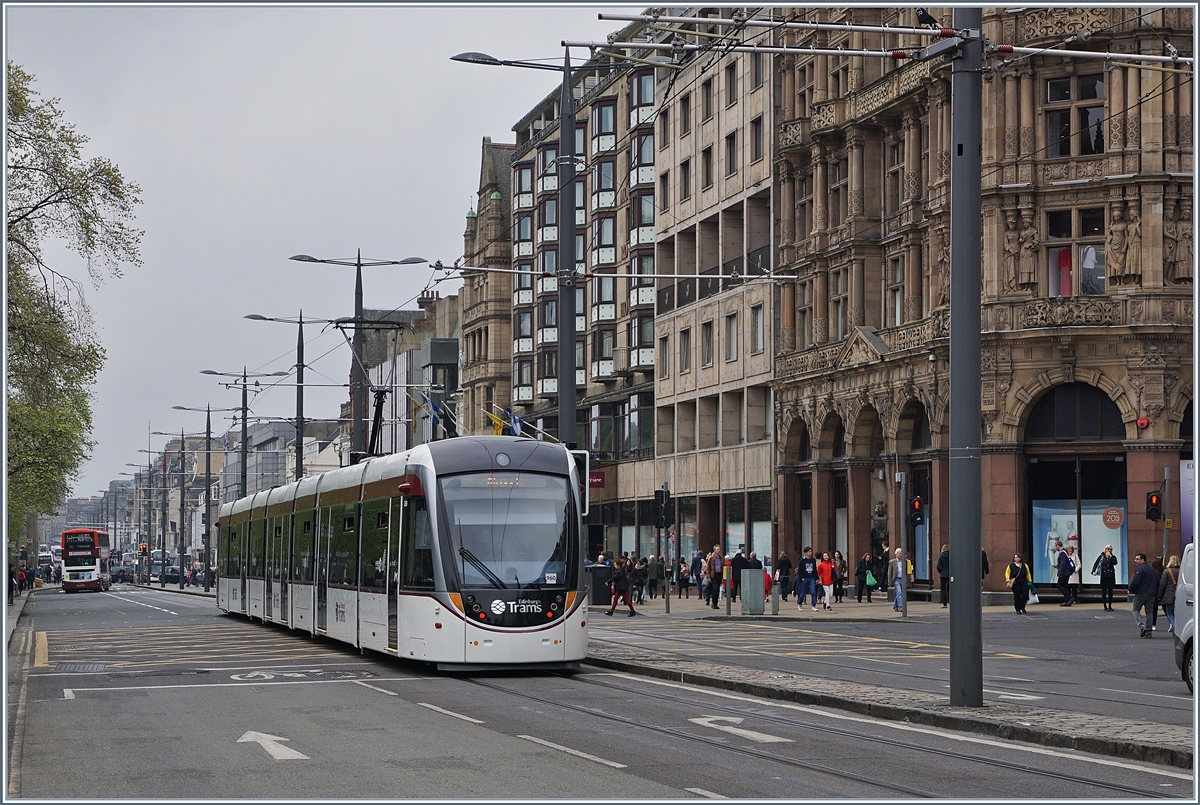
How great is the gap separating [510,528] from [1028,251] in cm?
2573

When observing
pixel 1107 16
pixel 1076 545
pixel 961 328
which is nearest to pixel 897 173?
pixel 1107 16

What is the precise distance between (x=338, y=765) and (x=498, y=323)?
7910 cm

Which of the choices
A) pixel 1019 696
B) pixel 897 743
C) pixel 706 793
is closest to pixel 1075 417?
pixel 1019 696

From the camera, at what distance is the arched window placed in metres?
44.0

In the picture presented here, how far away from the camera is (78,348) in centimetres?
3628

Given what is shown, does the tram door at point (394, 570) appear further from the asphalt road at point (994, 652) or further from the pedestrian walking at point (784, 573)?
the pedestrian walking at point (784, 573)

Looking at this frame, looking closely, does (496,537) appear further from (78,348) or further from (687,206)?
(687,206)

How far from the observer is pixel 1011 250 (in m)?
44.5

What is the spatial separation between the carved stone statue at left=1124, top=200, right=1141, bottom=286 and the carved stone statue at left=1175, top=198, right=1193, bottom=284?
91 cm

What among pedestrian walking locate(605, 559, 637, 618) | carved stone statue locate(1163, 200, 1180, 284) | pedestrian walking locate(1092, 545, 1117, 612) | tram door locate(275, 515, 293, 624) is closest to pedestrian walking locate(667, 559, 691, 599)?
pedestrian walking locate(605, 559, 637, 618)

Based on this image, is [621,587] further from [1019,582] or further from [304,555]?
[304,555]

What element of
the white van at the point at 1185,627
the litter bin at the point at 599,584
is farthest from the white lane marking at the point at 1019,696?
the litter bin at the point at 599,584

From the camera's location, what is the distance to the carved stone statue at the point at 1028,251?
44.4 meters

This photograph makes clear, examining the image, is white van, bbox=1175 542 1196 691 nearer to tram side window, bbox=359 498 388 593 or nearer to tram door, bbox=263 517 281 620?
tram side window, bbox=359 498 388 593
